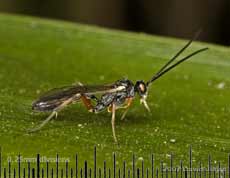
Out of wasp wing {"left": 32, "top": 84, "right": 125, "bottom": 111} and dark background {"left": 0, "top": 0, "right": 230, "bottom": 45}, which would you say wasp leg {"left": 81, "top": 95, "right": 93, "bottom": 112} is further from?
dark background {"left": 0, "top": 0, "right": 230, "bottom": 45}

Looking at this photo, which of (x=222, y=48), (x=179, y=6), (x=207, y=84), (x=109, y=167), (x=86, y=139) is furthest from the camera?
(x=179, y=6)

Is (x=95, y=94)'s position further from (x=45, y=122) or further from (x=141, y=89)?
(x=45, y=122)

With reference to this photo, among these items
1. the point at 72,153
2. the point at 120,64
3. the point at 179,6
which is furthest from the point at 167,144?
the point at 179,6

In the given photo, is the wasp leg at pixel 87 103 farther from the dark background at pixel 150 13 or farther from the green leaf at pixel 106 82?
the dark background at pixel 150 13

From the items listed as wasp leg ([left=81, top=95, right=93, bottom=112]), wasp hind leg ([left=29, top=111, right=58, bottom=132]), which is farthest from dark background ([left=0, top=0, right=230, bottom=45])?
wasp hind leg ([left=29, top=111, right=58, bottom=132])

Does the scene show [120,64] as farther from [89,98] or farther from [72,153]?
[72,153]
